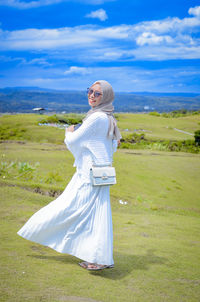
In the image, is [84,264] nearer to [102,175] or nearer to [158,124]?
[102,175]

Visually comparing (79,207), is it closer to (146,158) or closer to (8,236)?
(8,236)

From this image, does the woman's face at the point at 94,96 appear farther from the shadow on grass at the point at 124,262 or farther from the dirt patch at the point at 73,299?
the dirt patch at the point at 73,299

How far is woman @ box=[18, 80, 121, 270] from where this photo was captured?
505 centimetres

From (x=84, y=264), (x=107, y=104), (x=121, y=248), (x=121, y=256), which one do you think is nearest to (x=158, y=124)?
(x=121, y=248)

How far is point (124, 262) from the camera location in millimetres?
5832

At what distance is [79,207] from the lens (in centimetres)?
518

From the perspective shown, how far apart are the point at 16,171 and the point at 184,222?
614 centimetres

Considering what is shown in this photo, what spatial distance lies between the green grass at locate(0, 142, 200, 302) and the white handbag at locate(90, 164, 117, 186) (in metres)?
1.29

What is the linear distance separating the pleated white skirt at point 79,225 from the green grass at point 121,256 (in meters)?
0.32

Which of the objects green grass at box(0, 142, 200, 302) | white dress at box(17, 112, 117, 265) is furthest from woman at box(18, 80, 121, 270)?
green grass at box(0, 142, 200, 302)

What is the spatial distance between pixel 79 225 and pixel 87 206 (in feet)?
0.97

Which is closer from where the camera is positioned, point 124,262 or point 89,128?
point 89,128

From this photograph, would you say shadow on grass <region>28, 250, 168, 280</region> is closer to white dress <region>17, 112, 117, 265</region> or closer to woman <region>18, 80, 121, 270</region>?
woman <region>18, 80, 121, 270</region>

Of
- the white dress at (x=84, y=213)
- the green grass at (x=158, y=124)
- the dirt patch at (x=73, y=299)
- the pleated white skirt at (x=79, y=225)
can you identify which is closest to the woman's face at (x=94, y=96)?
the white dress at (x=84, y=213)
